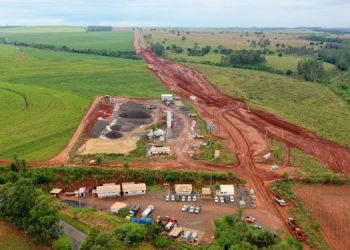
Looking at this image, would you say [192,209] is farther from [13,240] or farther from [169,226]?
[13,240]

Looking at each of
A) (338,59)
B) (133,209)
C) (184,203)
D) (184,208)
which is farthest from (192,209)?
(338,59)

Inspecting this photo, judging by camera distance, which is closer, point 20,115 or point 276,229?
point 276,229

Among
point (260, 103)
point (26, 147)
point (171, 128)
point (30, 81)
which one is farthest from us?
point (30, 81)

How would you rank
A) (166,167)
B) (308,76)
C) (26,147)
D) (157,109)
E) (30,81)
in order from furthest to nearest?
1. (308,76)
2. (30,81)
3. (157,109)
4. (26,147)
5. (166,167)

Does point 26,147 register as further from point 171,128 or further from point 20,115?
point 171,128

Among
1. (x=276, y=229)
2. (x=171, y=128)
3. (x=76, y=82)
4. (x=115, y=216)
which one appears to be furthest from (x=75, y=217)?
(x=76, y=82)

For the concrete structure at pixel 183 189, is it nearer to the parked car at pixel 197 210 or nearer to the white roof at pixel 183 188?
the white roof at pixel 183 188

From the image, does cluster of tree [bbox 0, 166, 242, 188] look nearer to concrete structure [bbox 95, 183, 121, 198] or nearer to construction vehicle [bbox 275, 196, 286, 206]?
concrete structure [bbox 95, 183, 121, 198]
